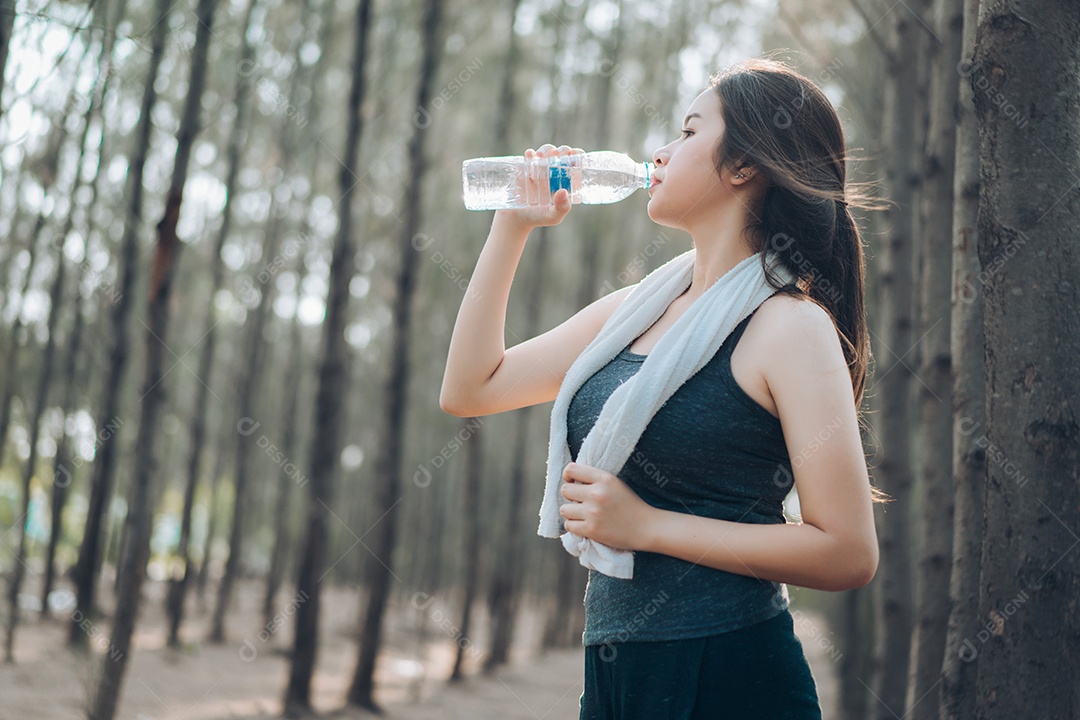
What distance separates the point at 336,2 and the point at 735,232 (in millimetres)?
11842

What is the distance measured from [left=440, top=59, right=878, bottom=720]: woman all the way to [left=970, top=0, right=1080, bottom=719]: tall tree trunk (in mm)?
359

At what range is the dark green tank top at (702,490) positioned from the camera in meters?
1.70

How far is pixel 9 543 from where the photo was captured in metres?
12.3

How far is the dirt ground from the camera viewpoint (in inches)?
322

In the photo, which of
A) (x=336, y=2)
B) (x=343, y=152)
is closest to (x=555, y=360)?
(x=343, y=152)

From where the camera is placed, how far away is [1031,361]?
6.64 feet

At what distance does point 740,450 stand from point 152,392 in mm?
4965

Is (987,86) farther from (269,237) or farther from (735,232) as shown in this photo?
(269,237)

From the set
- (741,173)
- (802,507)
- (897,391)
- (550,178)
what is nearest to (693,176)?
(741,173)

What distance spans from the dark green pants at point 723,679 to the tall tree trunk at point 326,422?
23.4 ft

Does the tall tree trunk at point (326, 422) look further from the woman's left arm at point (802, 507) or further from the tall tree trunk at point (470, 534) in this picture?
the woman's left arm at point (802, 507)

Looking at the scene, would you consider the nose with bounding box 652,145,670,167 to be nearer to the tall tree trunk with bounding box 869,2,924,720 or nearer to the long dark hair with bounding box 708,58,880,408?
the long dark hair with bounding box 708,58,880,408

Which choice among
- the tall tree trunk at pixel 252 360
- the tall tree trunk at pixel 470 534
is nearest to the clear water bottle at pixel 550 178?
the tall tree trunk at pixel 470 534

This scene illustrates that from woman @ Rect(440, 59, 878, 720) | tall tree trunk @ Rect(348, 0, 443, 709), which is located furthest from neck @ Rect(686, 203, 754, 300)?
tall tree trunk @ Rect(348, 0, 443, 709)
